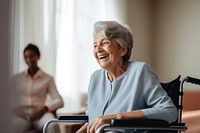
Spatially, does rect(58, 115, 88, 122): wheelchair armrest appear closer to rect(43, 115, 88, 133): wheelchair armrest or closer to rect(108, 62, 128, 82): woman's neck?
rect(43, 115, 88, 133): wheelchair armrest

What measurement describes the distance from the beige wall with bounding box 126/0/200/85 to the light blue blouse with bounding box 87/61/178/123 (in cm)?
330

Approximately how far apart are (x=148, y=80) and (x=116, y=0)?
3.15m

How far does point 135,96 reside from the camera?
57.6 inches

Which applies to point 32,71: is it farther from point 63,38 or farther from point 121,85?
point 121,85

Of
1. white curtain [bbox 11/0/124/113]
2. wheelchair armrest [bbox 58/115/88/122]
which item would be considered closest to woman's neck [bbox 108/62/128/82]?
wheelchair armrest [bbox 58/115/88/122]

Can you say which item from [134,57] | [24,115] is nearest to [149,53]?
[134,57]

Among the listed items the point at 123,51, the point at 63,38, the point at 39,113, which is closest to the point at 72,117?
the point at 123,51

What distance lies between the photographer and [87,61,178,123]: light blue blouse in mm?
1425

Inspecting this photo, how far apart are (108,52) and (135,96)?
0.83 feet

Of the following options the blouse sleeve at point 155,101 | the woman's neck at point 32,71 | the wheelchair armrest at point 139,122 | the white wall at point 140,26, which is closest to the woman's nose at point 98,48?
the blouse sleeve at point 155,101

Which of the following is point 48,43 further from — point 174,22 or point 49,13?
point 174,22

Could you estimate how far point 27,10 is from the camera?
3010 mm

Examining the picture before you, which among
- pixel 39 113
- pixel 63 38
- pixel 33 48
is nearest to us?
pixel 39 113

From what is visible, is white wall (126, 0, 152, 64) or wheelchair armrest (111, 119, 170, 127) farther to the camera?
white wall (126, 0, 152, 64)
